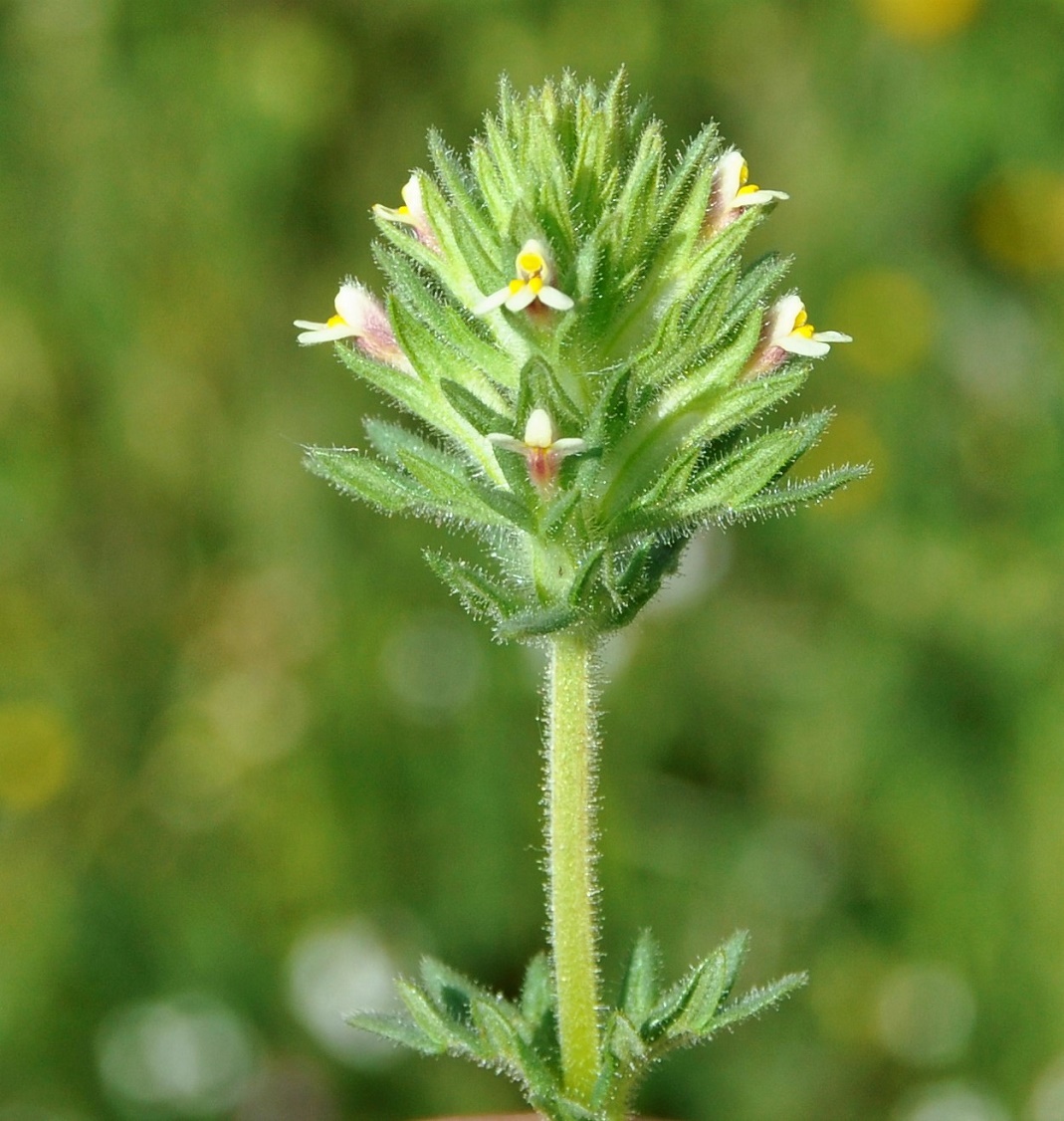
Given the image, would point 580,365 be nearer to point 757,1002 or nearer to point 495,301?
point 495,301

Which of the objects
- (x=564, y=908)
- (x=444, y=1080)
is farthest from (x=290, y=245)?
(x=564, y=908)

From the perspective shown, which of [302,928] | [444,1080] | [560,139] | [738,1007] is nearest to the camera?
[738,1007]

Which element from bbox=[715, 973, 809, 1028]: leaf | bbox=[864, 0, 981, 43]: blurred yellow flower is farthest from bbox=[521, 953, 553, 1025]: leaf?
bbox=[864, 0, 981, 43]: blurred yellow flower

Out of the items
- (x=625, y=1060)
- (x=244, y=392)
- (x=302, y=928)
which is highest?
(x=244, y=392)

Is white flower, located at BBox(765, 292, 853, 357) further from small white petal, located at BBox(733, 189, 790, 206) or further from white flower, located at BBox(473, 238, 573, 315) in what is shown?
white flower, located at BBox(473, 238, 573, 315)

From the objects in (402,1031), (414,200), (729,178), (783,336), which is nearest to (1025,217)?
(729,178)

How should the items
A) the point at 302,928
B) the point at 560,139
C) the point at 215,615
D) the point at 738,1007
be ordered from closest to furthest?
the point at 738,1007 < the point at 560,139 < the point at 302,928 < the point at 215,615

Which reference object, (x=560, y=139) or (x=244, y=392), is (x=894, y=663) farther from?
(x=560, y=139)
